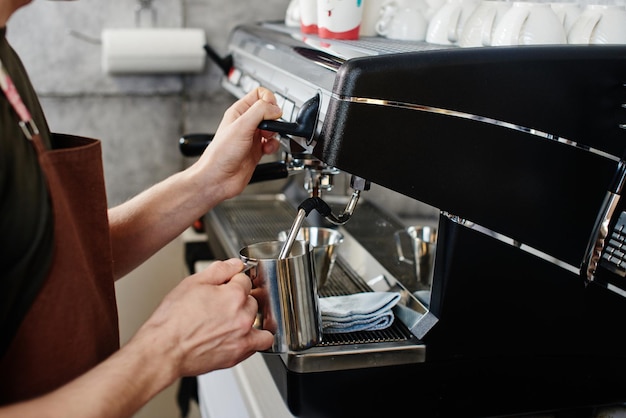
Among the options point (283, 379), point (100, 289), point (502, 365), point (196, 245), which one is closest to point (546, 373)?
point (502, 365)

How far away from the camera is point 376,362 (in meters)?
1.14

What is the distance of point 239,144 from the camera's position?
1.22 metres

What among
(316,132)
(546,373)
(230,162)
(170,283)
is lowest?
(170,283)

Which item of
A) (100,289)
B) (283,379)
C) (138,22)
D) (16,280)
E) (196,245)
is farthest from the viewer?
(138,22)

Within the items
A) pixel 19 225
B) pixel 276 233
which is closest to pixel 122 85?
pixel 276 233

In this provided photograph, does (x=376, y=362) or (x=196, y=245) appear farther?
(x=196, y=245)

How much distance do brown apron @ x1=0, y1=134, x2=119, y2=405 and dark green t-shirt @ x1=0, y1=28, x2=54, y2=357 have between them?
0.04ft

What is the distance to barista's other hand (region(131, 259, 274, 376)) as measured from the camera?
933 millimetres

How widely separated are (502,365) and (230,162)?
0.53 m

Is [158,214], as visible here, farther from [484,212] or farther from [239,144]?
[484,212]

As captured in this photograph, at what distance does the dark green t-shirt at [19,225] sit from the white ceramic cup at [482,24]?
72cm

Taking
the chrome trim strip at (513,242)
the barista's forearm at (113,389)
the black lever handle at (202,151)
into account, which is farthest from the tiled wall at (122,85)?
the barista's forearm at (113,389)

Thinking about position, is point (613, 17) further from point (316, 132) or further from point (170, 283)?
point (170, 283)

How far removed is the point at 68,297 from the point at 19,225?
0.35ft
